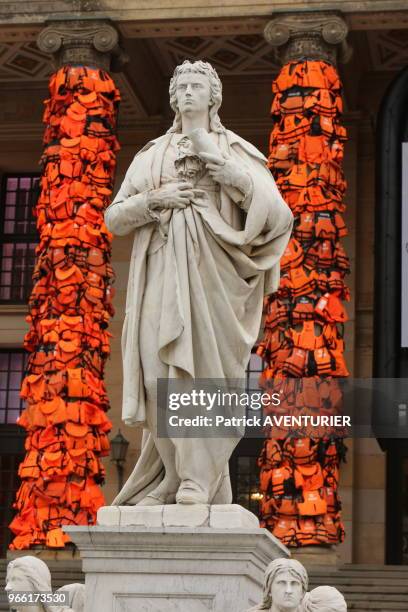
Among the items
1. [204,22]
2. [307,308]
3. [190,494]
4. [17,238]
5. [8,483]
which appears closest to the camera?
[190,494]

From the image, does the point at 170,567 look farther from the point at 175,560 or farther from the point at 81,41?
the point at 81,41

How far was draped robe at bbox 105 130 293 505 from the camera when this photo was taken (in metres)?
7.39

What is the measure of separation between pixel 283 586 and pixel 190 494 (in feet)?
2.74

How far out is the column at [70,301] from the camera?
23.5 meters

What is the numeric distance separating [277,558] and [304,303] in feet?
56.0

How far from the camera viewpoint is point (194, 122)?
8008 mm

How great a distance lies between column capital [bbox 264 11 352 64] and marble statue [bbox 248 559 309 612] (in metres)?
19.4

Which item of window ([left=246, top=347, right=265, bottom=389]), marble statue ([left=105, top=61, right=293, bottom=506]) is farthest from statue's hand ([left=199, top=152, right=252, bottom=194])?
window ([left=246, top=347, right=265, bottom=389])

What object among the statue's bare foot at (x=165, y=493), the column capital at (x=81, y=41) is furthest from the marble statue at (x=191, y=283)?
the column capital at (x=81, y=41)

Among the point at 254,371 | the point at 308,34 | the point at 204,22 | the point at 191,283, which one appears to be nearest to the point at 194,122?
the point at 191,283

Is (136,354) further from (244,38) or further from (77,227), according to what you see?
(244,38)

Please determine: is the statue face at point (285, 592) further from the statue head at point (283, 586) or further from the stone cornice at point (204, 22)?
the stone cornice at point (204, 22)

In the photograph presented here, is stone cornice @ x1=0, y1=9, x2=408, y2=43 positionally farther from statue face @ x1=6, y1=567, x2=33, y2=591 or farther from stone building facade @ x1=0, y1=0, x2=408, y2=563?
statue face @ x1=6, y1=567, x2=33, y2=591

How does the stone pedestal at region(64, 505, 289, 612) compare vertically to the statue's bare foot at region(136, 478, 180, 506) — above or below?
below
